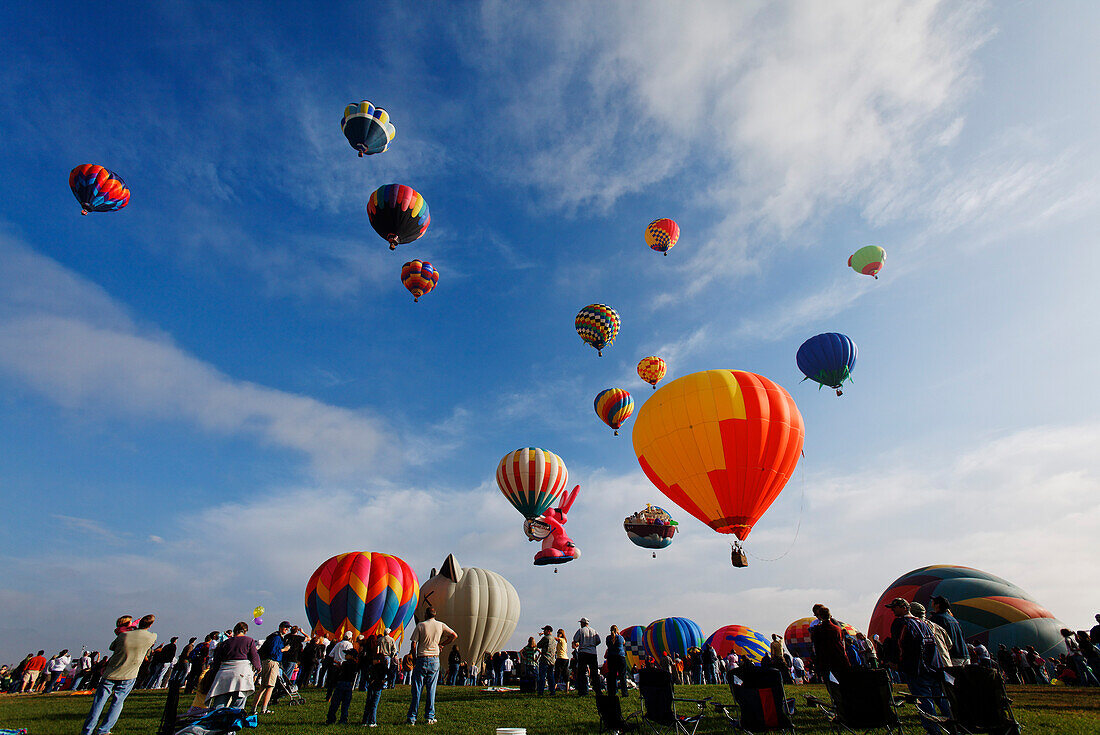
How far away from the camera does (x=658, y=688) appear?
305 inches

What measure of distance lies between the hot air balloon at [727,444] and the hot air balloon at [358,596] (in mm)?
13067

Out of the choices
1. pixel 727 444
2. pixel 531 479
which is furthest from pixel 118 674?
pixel 531 479

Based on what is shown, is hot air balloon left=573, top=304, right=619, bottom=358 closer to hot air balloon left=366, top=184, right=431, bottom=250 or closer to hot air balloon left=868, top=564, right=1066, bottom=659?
hot air balloon left=366, top=184, right=431, bottom=250

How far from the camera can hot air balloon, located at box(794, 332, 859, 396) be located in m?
30.3

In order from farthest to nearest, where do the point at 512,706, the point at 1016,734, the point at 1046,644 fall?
the point at 1046,644 → the point at 512,706 → the point at 1016,734

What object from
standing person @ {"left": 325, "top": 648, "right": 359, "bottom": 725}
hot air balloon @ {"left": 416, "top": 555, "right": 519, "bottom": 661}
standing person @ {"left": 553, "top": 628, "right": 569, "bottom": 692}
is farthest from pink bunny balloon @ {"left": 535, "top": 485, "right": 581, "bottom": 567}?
standing person @ {"left": 325, "top": 648, "right": 359, "bottom": 725}

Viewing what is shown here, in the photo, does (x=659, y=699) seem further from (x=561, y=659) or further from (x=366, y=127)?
(x=366, y=127)

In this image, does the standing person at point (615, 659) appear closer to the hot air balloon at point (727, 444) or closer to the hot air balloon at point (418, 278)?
the hot air balloon at point (727, 444)

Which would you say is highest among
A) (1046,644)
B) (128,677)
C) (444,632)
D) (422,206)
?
(422,206)

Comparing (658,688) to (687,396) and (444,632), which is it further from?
(687,396)

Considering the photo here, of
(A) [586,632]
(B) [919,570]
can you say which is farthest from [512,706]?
(B) [919,570]

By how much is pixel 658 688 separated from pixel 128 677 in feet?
25.3

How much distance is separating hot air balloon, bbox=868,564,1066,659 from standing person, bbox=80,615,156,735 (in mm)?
27633

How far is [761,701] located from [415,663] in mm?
5498
